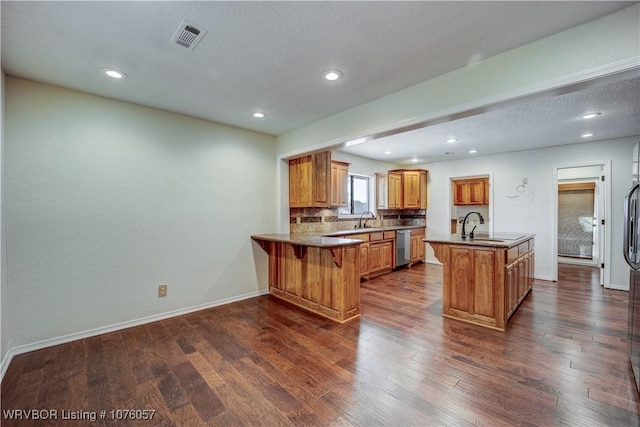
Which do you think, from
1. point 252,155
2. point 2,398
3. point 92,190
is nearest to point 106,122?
point 92,190

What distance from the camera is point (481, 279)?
2951mm

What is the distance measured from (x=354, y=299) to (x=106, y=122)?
3389 millimetres

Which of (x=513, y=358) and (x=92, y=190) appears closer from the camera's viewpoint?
(x=513, y=358)

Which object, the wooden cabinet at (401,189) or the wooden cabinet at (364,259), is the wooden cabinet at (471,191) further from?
the wooden cabinet at (364,259)

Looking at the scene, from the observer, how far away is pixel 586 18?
5.54ft

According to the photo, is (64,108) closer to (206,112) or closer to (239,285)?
(206,112)

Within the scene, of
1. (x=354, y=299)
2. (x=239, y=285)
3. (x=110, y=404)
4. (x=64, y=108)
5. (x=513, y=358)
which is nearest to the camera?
(x=110, y=404)

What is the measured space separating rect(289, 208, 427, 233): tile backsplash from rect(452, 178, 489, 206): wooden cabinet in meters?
1.22

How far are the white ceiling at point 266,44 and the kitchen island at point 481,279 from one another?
1.79 metres

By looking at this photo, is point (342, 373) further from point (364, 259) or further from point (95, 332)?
point (364, 259)

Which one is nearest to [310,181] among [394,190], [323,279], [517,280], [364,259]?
[323,279]

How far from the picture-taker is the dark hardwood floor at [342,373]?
1.67 meters

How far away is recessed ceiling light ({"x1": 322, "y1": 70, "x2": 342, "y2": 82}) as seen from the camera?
7.70ft

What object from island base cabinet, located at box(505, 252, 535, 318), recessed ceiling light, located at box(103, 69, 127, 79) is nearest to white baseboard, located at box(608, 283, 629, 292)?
island base cabinet, located at box(505, 252, 535, 318)
